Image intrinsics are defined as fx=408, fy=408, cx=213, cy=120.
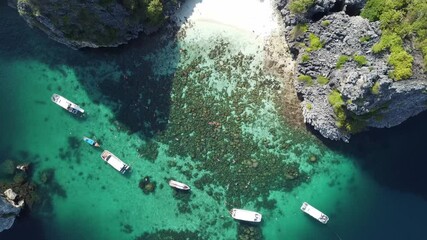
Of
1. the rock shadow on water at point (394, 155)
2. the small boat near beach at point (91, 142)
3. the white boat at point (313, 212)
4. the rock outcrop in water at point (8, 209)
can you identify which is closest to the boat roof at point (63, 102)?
the small boat near beach at point (91, 142)

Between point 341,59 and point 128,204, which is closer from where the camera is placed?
point 341,59

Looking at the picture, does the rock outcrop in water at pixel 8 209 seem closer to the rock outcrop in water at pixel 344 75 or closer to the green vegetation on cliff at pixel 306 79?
the rock outcrop in water at pixel 344 75

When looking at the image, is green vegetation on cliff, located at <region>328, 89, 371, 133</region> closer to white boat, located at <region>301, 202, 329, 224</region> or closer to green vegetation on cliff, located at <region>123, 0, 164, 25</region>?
white boat, located at <region>301, 202, 329, 224</region>

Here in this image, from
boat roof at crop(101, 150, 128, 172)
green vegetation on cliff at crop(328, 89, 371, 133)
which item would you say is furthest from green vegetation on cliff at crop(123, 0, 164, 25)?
green vegetation on cliff at crop(328, 89, 371, 133)

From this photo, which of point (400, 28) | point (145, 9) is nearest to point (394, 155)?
point (400, 28)

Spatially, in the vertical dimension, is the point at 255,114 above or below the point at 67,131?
above

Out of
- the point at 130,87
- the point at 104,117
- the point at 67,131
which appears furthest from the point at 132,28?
the point at 67,131

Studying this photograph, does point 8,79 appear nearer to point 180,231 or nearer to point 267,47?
point 180,231
